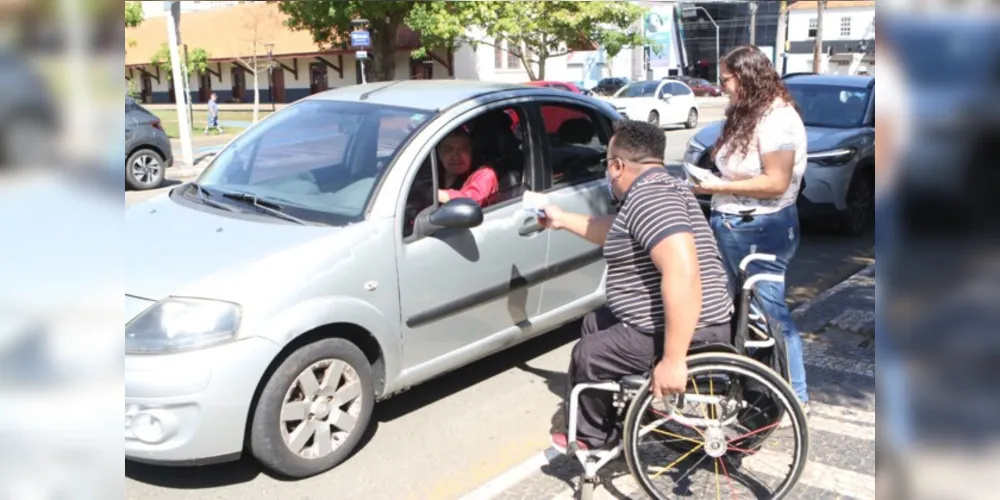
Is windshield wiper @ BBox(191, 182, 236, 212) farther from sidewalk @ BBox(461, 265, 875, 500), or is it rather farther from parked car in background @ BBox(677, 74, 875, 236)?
parked car in background @ BBox(677, 74, 875, 236)

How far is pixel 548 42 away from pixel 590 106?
28.0m

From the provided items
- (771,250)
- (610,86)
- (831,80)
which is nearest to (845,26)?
(610,86)

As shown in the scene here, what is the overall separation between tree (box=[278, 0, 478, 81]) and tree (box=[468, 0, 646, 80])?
1.00 metres

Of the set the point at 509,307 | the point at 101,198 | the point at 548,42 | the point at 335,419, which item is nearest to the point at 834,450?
the point at 509,307

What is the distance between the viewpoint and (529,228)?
442 cm

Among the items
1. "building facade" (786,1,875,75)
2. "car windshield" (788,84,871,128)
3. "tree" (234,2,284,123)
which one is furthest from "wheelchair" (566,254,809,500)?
"building facade" (786,1,875,75)

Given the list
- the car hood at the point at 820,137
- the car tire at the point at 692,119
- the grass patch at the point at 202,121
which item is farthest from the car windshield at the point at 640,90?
the car hood at the point at 820,137

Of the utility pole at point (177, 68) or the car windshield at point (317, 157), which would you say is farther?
the utility pole at point (177, 68)

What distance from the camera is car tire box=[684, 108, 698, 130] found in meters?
26.3

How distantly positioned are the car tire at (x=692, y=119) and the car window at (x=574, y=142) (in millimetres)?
21921

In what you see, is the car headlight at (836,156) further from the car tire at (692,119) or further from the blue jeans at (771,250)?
the car tire at (692,119)

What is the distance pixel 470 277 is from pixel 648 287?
3.66 feet

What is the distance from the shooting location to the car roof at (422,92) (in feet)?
14.4

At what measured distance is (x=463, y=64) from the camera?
40.8 meters
